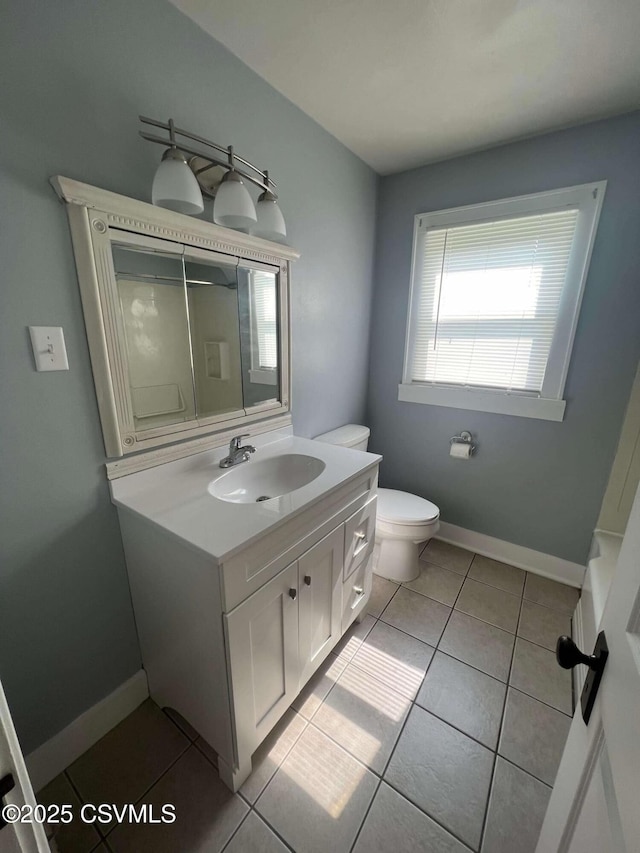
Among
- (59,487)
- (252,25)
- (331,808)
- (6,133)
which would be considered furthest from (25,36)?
(331,808)

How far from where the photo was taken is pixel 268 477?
4.86ft

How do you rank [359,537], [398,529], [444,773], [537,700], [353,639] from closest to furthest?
[444,773]
[537,700]
[359,537]
[353,639]
[398,529]

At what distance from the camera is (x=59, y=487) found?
0.98 m

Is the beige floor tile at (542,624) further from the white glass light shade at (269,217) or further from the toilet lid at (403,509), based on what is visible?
the white glass light shade at (269,217)

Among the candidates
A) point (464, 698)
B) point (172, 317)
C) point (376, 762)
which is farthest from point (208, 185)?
point (464, 698)

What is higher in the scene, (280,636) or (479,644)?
(280,636)

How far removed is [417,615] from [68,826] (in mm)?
1447

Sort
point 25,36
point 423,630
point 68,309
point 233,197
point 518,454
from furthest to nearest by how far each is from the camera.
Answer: point 518,454, point 423,630, point 233,197, point 68,309, point 25,36

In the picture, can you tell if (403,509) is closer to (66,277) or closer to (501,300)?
(501,300)

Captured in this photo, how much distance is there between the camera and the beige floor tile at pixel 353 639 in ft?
4.94

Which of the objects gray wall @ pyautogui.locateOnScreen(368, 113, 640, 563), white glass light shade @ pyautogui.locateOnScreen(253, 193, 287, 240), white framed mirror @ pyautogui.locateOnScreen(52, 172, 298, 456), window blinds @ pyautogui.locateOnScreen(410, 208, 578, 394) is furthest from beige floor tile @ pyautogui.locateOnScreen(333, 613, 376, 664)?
white glass light shade @ pyautogui.locateOnScreen(253, 193, 287, 240)

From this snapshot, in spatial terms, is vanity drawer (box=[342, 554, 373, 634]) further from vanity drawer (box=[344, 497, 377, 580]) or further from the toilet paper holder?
the toilet paper holder

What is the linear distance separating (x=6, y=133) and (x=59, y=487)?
0.88 m

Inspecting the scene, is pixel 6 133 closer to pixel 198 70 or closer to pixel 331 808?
pixel 198 70
